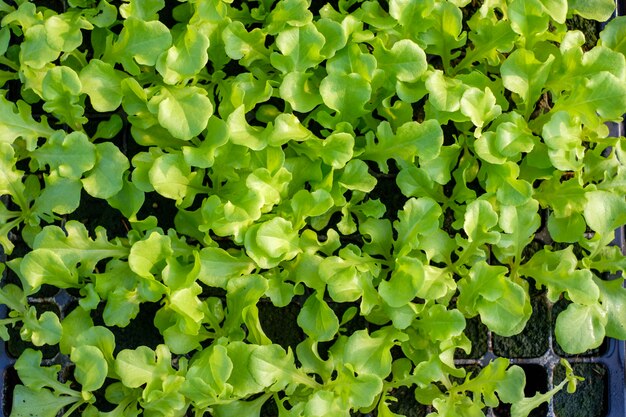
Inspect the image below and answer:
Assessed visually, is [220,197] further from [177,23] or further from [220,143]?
[177,23]

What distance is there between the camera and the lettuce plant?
85cm

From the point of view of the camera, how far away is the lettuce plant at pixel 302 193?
852 mm

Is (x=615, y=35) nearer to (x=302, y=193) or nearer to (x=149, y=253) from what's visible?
(x=302, y=193)

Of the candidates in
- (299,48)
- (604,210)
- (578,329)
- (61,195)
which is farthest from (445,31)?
(61,195)

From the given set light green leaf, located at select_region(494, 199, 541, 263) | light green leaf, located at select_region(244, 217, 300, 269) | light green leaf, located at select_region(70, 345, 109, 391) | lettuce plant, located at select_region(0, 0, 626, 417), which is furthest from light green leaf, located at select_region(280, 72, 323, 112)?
light green leaf, located at select_region(70, 345, 109, 391)

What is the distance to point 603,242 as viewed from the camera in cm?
92

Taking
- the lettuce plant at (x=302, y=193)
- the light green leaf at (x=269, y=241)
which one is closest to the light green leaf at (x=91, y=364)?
the lettuce plant at (x=302, y=193)

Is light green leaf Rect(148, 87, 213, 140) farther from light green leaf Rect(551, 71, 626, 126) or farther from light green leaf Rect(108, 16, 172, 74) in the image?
light green leaf Rect(551, 71, 626, 126)

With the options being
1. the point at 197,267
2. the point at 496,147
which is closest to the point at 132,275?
the point at 197,267

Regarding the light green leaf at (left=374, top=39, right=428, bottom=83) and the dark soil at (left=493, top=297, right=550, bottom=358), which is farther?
the dark soil at (left=493, top=297, right=550, bottom=358)

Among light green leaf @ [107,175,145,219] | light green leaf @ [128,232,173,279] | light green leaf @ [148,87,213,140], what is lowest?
light green leaf @ [128,232,173,279]

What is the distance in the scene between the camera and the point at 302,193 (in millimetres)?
856

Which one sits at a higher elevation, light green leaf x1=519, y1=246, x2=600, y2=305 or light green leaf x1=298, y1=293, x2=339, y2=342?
light green leaf x1=519, y1=246, x2=600, y2=305

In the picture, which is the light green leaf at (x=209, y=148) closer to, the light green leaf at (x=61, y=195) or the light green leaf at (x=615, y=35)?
the light green leaf at (x=61, y=195)
